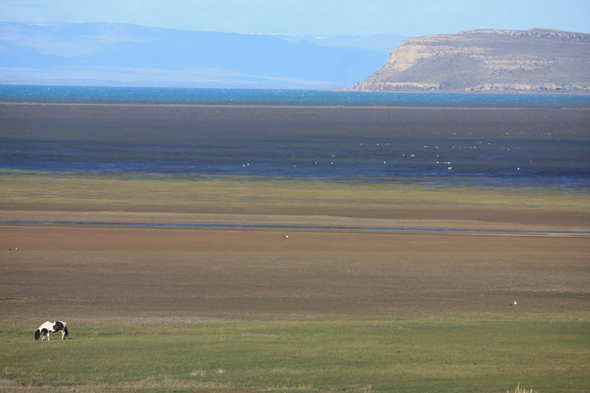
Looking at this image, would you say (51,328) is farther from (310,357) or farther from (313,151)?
(313,151)

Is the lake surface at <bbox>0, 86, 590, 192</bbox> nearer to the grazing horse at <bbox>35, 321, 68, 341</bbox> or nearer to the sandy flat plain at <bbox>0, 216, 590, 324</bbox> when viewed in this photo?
the sandy flat plain at <bbox>0, 216, 590, 324</bbox>

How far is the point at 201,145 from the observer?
7050 centimetres

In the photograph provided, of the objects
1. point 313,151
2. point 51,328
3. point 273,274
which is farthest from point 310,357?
point 313,151

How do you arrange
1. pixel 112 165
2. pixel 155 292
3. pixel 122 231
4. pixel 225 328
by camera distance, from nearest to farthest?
pixel 225 328 < pixel 155 292 < pixel 122 231 < pixel 112 165

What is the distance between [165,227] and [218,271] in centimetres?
815

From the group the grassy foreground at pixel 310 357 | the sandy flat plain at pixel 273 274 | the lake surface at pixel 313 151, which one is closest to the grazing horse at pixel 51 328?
the grassy foreground at pixel 310 357

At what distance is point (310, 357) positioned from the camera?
1338 cm

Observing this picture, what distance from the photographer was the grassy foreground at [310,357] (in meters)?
11.7

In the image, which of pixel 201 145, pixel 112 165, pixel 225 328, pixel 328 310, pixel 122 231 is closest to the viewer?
pixel 225 328

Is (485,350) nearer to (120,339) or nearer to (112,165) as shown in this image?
Result: (120,339)

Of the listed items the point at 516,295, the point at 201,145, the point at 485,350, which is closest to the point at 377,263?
the point at 516,295

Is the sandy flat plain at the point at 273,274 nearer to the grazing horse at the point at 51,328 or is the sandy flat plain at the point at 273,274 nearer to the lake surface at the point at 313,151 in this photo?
the grazing horse at the point at 51,328

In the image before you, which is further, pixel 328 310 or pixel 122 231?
pixel 122 231

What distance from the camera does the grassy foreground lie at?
38.4 feet
